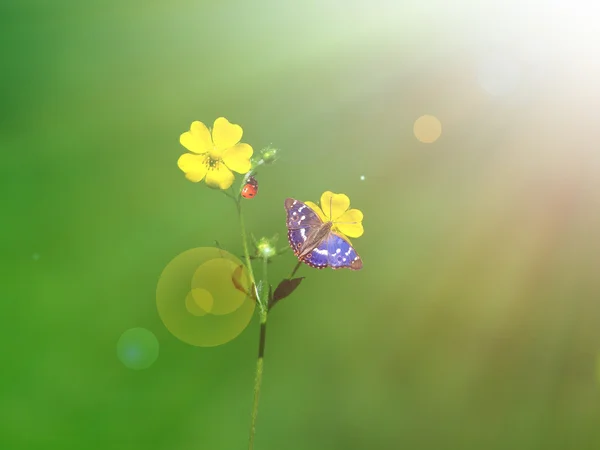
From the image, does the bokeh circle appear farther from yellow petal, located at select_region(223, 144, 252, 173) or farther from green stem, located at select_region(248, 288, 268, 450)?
green stem, located at select_region(248, 288, 268, 450)

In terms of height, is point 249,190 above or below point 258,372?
above

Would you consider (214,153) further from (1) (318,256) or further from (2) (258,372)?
(2) (258,372)

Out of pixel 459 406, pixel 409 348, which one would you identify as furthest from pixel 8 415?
pixel 459 406

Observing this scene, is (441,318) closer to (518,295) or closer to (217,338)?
(518,295)

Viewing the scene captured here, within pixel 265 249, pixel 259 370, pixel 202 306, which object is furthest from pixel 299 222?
pixel 202 306

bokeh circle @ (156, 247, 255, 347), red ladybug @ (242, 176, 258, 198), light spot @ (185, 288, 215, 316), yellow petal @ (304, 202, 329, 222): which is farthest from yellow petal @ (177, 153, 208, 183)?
light spot @ (185, 288, 215, 316)
